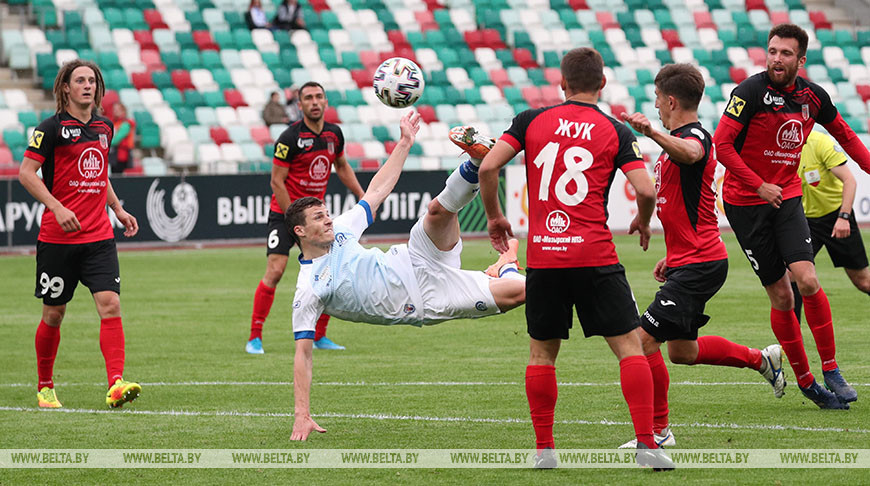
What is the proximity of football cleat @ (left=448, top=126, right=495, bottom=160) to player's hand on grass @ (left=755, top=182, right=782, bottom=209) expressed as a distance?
1.71m

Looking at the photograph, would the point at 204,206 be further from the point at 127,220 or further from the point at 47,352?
the point at 47,352

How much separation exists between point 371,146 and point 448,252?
19.1m

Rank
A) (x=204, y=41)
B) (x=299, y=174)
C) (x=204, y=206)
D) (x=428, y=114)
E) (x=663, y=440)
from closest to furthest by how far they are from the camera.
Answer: (x=663, y=440) → (x=299, y=174) → (x=204, y=206) → (x=204, y=41) → (x=428, y=114)

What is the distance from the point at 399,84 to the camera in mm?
8336

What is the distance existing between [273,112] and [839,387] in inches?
731

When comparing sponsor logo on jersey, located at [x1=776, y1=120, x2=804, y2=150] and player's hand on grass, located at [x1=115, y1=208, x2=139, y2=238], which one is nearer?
sponsor logo on jersey, located at [x1=776, y1=120, x2=804, y2=150]

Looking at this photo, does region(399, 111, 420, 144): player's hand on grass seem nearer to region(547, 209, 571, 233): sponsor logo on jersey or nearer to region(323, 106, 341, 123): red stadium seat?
region(547, 209, 571, 233): sponsor logo on jersey

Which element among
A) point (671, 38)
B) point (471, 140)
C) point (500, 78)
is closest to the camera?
point (471, 140)

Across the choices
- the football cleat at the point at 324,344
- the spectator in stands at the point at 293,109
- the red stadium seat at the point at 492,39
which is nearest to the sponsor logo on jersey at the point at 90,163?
the football cleat at the point at 324,344

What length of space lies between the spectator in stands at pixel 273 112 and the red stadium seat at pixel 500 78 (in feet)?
21.7

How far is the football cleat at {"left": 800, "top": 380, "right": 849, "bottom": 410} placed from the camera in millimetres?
7551

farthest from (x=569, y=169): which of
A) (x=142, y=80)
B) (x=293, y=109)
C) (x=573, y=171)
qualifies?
(x=142, y=80)

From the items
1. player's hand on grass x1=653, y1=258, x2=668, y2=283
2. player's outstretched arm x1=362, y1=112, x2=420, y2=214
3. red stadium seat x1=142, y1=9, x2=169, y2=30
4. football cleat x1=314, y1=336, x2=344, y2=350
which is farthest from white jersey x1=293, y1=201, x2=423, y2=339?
red stadium seat x1=142, y1=9, x2=169, y2=30

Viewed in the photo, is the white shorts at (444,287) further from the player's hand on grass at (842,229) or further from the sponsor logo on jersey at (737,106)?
the player's hand on grass at (842,229)
